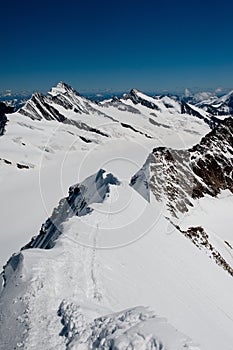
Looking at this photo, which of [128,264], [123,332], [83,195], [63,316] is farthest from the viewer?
[83,195]

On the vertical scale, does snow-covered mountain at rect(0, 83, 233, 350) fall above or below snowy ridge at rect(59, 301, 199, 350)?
below

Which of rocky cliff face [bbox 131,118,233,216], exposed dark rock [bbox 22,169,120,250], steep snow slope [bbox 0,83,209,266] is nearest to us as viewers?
exposed dark rock [bbox 22,169,120,250]

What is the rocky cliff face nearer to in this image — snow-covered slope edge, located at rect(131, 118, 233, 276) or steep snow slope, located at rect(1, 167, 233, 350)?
snow-covered slope edge, located at rect(131, 118, 233, 276)

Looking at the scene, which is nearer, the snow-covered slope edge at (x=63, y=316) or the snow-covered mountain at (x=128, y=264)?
the snow-covered slope edge at (x=63, y=316)

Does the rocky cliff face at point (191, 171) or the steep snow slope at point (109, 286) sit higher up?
the steep snow slope at point (109, 286)

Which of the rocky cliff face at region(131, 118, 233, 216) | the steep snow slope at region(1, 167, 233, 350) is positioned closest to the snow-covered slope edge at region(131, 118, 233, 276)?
the rocky cliff face at region(131, 118, 233, 216)

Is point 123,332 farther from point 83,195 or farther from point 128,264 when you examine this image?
point 83,195

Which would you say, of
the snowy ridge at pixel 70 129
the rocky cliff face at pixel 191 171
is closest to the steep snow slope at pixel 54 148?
the snowy ridge at pixel 70 129

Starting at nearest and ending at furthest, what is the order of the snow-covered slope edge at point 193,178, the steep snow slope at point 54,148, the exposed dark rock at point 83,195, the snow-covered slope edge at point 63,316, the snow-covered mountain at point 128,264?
the snow-covered slope edge at point 63,316 < the snow-covered mountain at point 128,264 < the exposed dark rock at point 83,195 < the snow-covered slope edge at point 193,178 < the steep snow slope at point 54,148

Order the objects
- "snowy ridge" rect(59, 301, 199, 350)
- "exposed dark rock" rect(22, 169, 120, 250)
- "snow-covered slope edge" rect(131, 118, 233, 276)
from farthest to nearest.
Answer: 1. "snow-covered slope edge" rect(131, 118, 233, 276)
2. "exposed dark rock" rect(22, 169, 120, 250)
3. "snowy ridge" rect(59, 301, 199, 350)

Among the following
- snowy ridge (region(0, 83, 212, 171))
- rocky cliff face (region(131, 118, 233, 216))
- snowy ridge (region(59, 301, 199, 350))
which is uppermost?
snowy ridge (region(59, 301, 199, 350))

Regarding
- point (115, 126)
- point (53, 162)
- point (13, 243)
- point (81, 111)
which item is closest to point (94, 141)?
point (115, 126)

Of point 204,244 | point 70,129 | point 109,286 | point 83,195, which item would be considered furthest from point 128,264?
point 70,129

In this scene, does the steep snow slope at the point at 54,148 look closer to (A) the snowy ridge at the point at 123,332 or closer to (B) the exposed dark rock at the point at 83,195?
(B) the exposed dark rock at the point at 83,195
